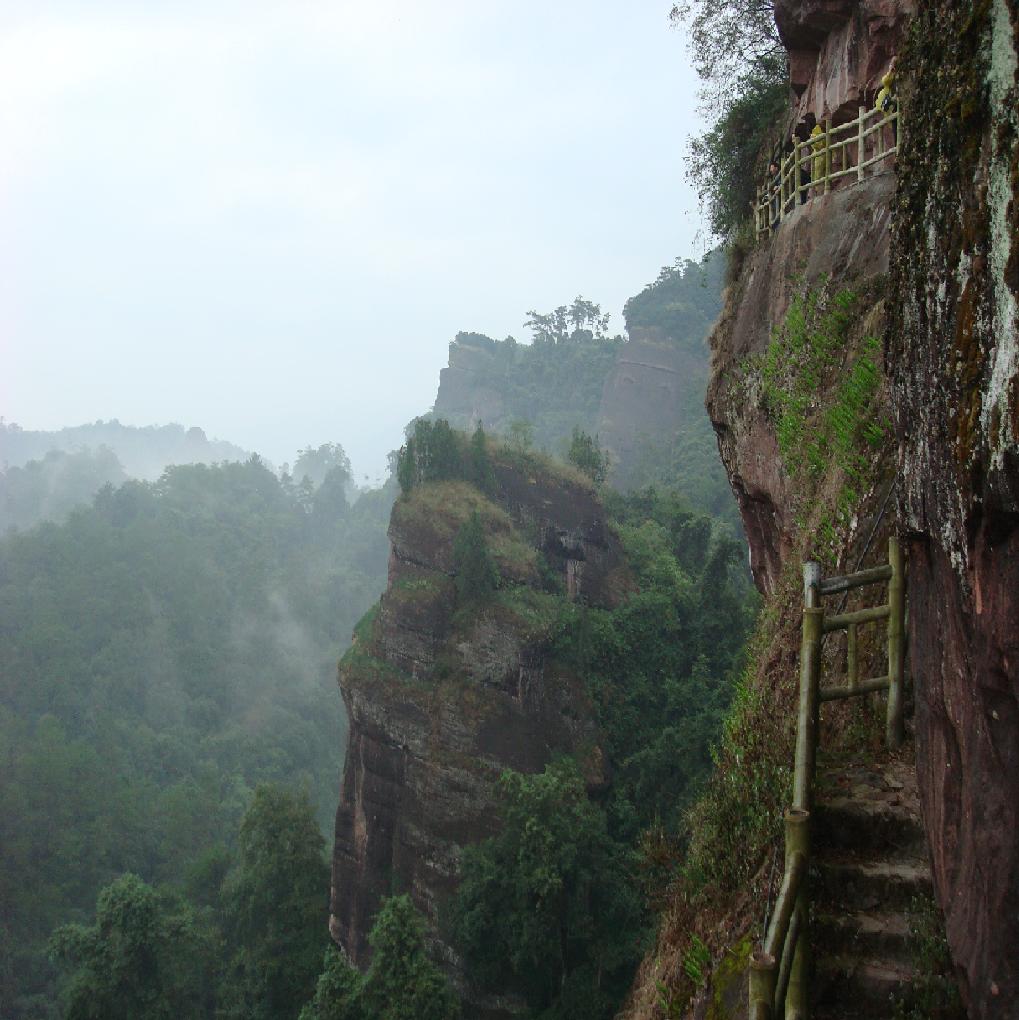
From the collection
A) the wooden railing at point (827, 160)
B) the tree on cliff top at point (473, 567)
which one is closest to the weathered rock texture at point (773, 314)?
the wooden railing at point (827, 160)

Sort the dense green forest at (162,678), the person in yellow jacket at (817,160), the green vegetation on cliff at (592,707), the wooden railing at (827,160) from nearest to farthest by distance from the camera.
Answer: the wooden railing at (827,160) < the person in yellow jacket at (817,160) < the green vegetation on cliff at (592,707) < the dense green forest at (162,678)

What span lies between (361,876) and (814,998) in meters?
20.4

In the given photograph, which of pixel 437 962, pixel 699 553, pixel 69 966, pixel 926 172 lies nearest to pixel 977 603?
pixel 926 172

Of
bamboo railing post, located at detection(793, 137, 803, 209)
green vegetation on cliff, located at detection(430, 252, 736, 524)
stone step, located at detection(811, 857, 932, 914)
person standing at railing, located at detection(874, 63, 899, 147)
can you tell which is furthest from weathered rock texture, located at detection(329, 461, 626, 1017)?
green vegetation on cliff, located at detection(430, 252, 736, 524)

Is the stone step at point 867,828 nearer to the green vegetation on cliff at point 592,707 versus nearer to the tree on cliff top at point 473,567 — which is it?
the green vegetation on cliff at point 592,707

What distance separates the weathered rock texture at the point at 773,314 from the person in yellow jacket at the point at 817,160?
18.4 inches

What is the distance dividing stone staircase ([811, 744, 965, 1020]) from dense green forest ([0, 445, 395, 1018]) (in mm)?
21749

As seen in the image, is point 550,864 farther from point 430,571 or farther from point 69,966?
point 69,966

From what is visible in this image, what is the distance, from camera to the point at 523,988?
1803 cm

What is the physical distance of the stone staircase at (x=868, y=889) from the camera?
3.13 m

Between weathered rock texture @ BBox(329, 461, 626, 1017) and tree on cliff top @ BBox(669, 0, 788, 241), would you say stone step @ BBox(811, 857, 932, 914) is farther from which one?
weathered rock texture @ BBox(329, 461, 626, 1017)

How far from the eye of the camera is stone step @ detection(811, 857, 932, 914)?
338 centimetres

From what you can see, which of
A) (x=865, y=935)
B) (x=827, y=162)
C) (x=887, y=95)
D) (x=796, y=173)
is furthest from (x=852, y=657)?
(x=796, y=173)

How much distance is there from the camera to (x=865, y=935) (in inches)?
128
